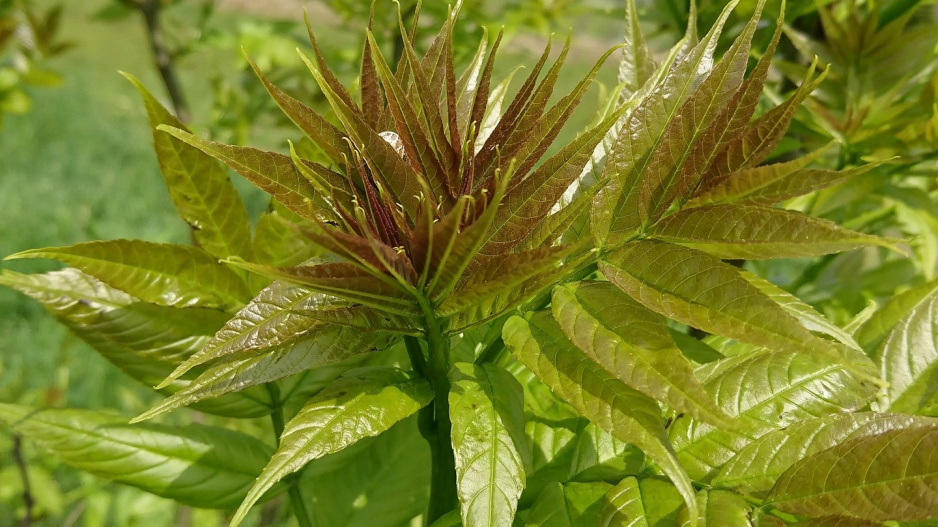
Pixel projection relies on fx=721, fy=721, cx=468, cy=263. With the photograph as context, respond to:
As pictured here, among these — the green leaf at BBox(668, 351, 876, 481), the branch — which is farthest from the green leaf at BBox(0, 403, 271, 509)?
the branch

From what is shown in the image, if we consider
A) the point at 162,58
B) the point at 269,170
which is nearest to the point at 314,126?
the point at 269,170

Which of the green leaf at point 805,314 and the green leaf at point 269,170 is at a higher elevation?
the green leaf at point 269,170

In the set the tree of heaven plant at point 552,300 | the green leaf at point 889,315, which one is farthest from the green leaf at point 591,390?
the green leaf at point 889,315

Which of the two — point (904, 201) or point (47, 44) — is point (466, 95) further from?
point (47, 44)

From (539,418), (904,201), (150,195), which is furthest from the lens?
(150,195)

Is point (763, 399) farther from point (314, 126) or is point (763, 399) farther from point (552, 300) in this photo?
point (314, 126)

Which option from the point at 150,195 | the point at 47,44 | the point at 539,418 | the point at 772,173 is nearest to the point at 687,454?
the point at 539,418

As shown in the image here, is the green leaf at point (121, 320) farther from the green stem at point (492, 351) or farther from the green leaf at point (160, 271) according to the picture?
the green stem at point (492, 351)
